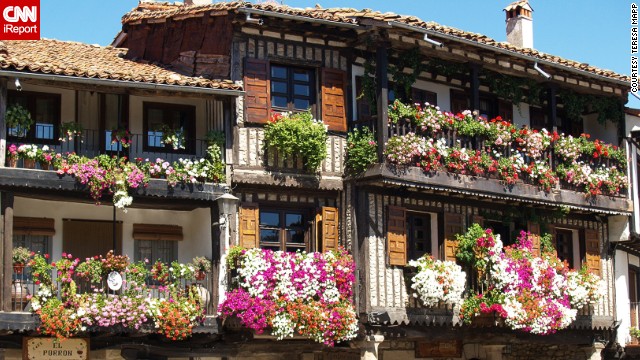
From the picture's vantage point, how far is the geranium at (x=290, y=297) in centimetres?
2358

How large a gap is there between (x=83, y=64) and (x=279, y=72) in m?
3.89

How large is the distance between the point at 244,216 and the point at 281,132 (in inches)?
69.7

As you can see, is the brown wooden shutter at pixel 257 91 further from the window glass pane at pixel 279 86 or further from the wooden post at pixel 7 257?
the wooden post at pixel 7 257

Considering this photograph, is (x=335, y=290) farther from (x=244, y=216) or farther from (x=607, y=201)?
(x=607, y=201)

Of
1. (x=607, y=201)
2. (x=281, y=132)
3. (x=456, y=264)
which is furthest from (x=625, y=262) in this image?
(x=281, y=132)

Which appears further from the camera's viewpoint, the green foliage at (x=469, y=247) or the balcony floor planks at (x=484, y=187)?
the green foliage at (x=469, y=247)

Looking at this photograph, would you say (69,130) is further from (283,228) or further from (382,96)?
(382,96)

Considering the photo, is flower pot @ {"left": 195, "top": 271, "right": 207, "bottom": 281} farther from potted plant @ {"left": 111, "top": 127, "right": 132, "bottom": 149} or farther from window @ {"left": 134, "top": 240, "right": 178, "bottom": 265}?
potted plant @ {"left": 111, "top": 127, "right": 132, "bottom": 149}

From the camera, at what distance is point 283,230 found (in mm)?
25438

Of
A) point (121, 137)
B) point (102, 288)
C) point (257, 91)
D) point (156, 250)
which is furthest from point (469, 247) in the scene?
point (102, 288)

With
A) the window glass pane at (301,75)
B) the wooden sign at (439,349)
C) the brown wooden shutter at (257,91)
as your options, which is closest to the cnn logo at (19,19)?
the brown wooden shutter at (257,91)

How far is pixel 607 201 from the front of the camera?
2945cm

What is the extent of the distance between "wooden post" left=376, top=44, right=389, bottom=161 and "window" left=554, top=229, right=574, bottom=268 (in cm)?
698

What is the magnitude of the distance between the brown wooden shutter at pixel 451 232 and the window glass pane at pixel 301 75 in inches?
166
